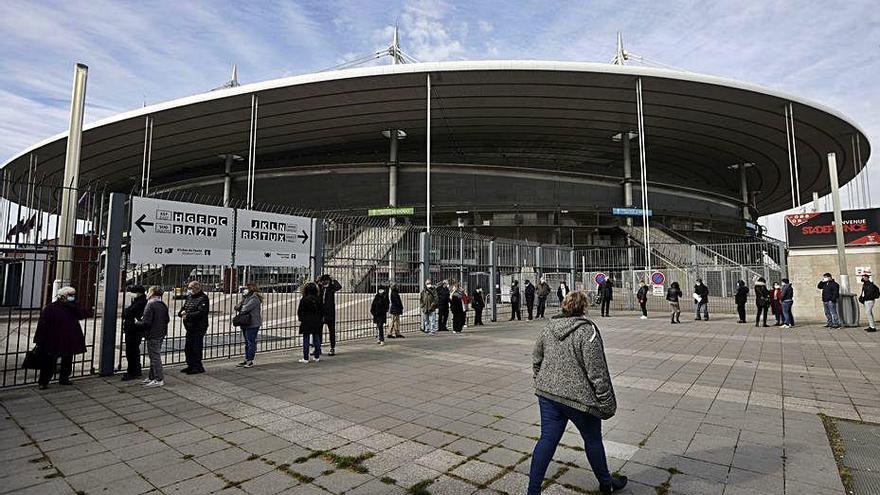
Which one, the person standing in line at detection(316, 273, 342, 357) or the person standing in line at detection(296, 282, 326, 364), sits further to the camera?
the person standing in line at detection(316, 273, 342, 357)

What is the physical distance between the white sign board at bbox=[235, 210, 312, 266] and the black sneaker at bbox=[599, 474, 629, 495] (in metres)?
7.69

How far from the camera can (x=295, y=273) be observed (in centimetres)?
1089

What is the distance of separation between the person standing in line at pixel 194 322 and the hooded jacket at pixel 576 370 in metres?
6.07

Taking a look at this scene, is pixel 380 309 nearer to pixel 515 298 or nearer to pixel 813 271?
pixel 515 298

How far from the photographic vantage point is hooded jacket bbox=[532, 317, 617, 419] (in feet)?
9.64

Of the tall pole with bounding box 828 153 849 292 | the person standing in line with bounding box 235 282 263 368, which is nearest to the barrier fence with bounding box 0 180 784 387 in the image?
the person standing in line with bounding box 235 282 263 368

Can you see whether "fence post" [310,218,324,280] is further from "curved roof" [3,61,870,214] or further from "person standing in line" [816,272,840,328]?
"curved roof" [3,61,870,214]

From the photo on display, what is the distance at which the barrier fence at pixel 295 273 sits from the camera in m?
7.01

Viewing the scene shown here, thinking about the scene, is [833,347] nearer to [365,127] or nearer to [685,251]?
[685,251]

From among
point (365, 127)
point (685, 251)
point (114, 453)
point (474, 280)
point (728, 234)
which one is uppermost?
point (365, 127)

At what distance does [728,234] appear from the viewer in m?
45.9

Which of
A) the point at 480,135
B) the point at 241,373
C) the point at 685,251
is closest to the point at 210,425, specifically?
the point at 241,373

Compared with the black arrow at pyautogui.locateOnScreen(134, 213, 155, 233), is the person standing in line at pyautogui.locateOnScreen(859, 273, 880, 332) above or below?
below

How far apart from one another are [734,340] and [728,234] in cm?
4101
